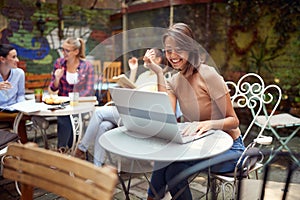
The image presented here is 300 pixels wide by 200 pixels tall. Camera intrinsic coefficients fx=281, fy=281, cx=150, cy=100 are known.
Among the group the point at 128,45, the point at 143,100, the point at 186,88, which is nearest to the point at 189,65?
the point at 186,88

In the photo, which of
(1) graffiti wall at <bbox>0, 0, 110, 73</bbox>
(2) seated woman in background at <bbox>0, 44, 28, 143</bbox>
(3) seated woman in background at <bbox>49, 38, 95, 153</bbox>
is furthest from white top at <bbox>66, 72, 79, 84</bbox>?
(1) graffiti wall at <bbox>0, 0, 110, 73</bbox>

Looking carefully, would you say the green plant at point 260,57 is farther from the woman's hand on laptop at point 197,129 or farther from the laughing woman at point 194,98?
the woman's hand on laptop at point 197,129

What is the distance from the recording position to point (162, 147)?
137 centimetres

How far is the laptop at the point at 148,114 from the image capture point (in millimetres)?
1249

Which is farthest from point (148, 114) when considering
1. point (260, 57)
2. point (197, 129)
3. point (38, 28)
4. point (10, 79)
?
point (38, 28)

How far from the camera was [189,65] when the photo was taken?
176 cm

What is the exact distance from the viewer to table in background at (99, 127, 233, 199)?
4.12 ft

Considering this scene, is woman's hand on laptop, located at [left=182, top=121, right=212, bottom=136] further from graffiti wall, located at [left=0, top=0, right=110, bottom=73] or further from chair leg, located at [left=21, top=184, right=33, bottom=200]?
graffiti wall, located at [left=0, top=0, right=110, bottom=73]

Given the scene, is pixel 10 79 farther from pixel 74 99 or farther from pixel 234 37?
pixel 234 37

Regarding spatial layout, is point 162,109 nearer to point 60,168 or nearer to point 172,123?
point 172,123

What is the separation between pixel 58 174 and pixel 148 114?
533 millimetres

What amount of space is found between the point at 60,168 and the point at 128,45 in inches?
238

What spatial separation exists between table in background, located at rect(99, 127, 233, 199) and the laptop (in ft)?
0.12

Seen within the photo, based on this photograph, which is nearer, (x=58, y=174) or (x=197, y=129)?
(x=58, y=174)
